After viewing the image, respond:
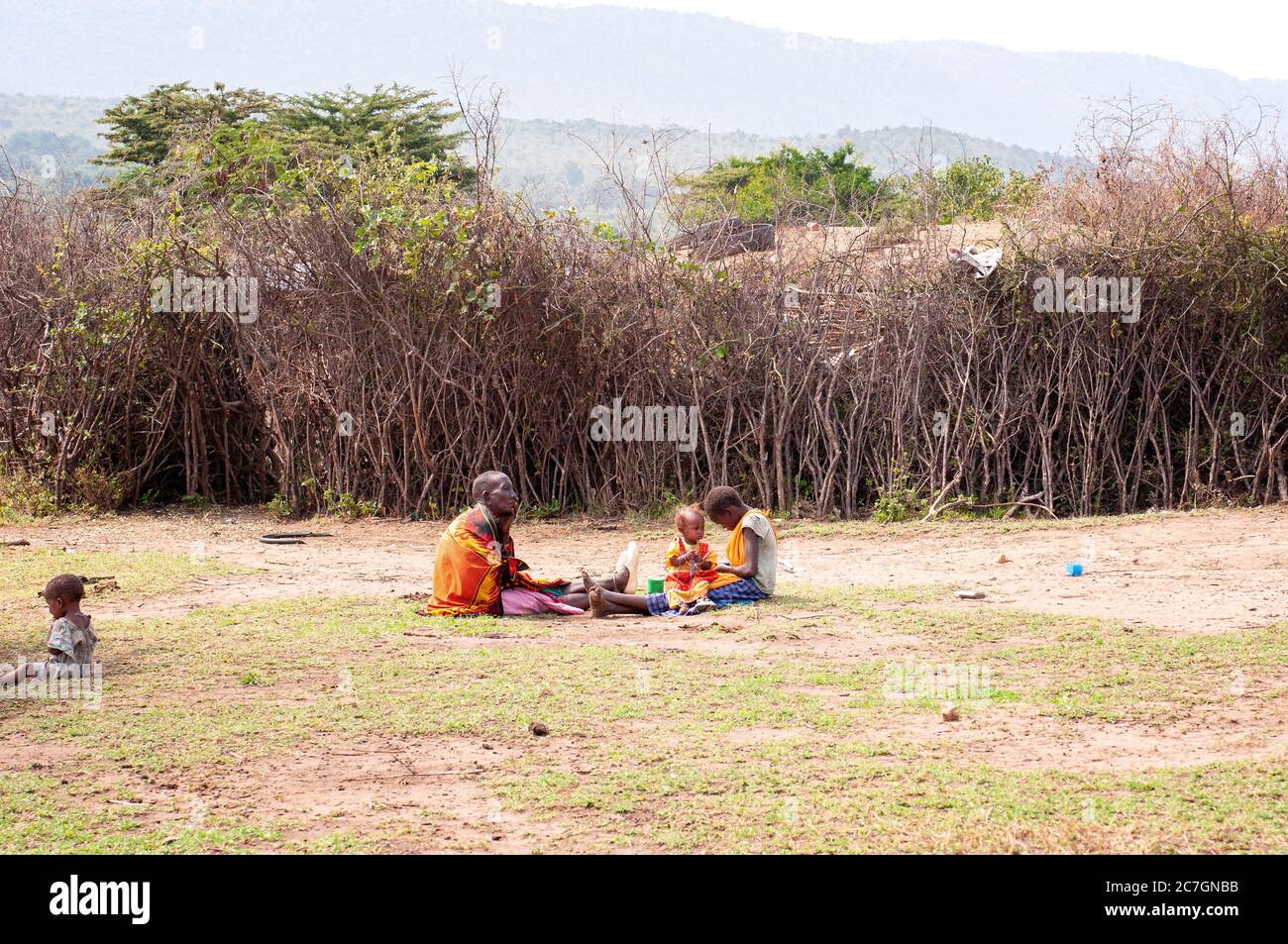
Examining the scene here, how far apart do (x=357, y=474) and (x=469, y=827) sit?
880cm

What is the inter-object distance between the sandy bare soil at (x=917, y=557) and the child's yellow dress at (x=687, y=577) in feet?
4.26

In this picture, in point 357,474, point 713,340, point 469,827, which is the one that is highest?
point 713,340

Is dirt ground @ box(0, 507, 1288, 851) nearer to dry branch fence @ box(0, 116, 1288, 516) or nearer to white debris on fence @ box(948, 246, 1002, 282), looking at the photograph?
dry branch fence @ box(0, 116, 1288, 516)

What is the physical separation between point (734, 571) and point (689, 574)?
27cm

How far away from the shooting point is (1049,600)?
7.89 meters

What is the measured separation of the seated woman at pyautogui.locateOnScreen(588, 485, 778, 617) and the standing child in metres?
2.80

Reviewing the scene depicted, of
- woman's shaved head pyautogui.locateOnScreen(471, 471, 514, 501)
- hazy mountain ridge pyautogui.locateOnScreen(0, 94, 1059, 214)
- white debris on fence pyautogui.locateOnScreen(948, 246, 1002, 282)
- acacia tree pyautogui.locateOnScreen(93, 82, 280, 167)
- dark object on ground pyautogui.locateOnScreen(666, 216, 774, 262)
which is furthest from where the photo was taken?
hazy mountain ridge pyautogui.locateOnScreen(0, 94, 1059, 214)

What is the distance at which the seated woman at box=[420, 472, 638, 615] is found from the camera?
758 centimetres

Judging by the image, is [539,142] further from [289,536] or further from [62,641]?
[62,641]

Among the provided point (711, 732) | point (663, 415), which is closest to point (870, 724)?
point (711, 732)

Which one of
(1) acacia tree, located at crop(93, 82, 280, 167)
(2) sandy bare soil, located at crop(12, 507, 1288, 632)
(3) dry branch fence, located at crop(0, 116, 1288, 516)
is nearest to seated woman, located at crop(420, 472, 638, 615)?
(2) sandy bare soil, located at crop(12, 507, 1288, 632)

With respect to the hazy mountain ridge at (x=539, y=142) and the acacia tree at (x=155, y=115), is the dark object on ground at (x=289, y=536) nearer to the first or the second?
the acacia tree at (x=155, y=115)

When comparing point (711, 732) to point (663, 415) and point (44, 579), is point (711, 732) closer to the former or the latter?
point (44, 579)
